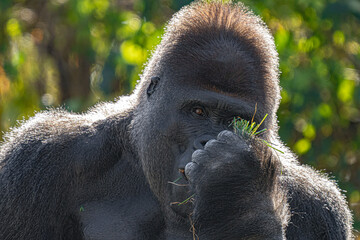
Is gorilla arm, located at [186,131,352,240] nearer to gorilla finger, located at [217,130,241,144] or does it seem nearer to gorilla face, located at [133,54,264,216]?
gorilla finger, located at [217,130,241,144]

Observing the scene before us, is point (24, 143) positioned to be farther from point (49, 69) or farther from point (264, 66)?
point (49, 69)

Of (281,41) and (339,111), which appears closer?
(281,41)

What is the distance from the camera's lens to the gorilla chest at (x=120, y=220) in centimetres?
385

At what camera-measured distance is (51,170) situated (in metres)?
3.94

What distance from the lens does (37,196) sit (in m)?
3.86

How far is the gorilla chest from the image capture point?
3.85m

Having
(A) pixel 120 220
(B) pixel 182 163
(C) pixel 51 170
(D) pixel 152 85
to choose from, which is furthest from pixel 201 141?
(C) pixel 51 170

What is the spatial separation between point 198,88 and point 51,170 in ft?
3.54

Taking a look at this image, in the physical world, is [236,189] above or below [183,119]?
below

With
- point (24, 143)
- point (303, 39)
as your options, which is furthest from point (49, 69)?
point (24, 143)

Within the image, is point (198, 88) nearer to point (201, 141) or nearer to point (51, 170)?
point (201, 141)

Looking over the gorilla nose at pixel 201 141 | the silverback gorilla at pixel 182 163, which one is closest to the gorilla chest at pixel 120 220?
the silverback gorilla at pixel 182 163

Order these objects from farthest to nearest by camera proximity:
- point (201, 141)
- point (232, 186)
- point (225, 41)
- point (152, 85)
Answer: point (152, 85), point (225, 41), point (201, 141), point (232, 186)

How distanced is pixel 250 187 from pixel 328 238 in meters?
1.10
